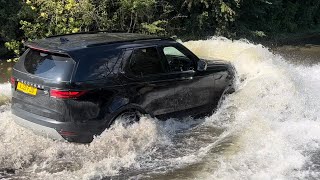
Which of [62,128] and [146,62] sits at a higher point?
[146,62]

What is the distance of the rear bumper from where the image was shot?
20.1 ft

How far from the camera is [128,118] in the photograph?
6.70 m

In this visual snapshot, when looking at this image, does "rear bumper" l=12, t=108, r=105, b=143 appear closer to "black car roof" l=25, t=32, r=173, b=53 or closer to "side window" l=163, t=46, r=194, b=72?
"black car roof" l=25, t=32, r=173, b=53

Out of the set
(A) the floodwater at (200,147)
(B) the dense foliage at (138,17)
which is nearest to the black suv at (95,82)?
A: (A) the floodwater at (200,147)

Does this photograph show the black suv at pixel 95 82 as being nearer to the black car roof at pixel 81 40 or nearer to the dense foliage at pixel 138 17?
the black car roof at pixel 81 40

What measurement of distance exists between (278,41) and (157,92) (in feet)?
43.7

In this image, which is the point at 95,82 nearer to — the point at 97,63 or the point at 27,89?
the point at 97,63

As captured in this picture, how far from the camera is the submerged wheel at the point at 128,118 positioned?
6557 mm

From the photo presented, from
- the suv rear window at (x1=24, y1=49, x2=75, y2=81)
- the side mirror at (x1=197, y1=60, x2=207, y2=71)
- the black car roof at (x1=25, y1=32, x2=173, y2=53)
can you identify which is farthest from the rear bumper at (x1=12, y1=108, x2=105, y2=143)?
the side mirror at (x1=197, y1=60, x2=207, y2=71)

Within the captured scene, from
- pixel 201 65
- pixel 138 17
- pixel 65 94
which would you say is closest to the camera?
pixel 65 94

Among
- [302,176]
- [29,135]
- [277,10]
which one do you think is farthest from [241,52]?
[277,10]

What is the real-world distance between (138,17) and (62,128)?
30.4ft

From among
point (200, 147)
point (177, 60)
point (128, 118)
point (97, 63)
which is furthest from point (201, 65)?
point (97, 63)

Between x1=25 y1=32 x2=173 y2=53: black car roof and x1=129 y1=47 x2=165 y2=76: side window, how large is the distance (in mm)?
229
